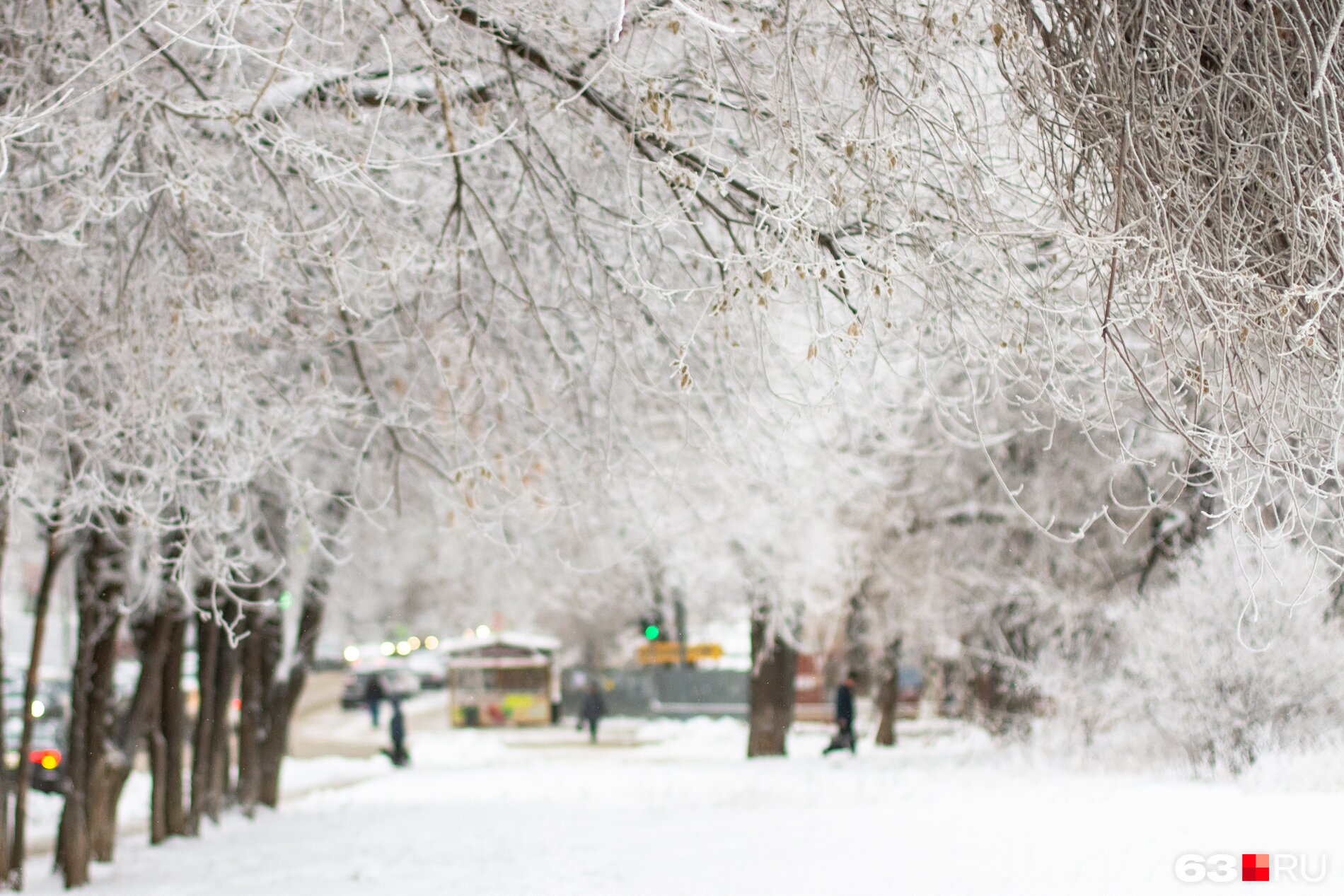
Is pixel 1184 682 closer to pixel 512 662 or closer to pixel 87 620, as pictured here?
pixel 87 620

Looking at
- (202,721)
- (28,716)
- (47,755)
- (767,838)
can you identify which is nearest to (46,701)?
(47,755)

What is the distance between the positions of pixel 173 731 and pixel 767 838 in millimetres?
6064

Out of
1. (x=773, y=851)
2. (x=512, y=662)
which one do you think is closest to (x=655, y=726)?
(x=512, y=662)

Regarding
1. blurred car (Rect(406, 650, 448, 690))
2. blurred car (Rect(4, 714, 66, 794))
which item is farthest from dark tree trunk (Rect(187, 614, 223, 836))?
blurred car (Rect(406, 650, 448, 690))

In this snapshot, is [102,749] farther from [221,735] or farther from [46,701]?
[46,701]

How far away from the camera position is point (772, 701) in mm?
22031

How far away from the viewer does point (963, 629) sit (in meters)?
18.0

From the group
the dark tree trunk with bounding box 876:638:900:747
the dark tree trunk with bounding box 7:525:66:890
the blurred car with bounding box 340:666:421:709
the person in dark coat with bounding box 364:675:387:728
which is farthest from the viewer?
the blurred car with bounding box 340:666:421:709

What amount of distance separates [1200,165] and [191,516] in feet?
17.5

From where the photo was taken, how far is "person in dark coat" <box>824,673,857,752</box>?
22469 millimetres

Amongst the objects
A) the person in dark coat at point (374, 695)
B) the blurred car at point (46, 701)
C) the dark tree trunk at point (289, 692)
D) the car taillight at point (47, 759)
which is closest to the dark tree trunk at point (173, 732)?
the dark tree trunk at point (289, 692)

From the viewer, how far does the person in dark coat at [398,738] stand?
23.7m

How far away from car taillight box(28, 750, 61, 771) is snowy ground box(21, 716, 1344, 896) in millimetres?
3420

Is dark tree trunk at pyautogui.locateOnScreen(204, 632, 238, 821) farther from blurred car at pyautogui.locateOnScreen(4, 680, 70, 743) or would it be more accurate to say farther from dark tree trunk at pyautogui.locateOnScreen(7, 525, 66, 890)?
blurred car at pyautogui.locateOnScreen(4, 680, 70, 743)
